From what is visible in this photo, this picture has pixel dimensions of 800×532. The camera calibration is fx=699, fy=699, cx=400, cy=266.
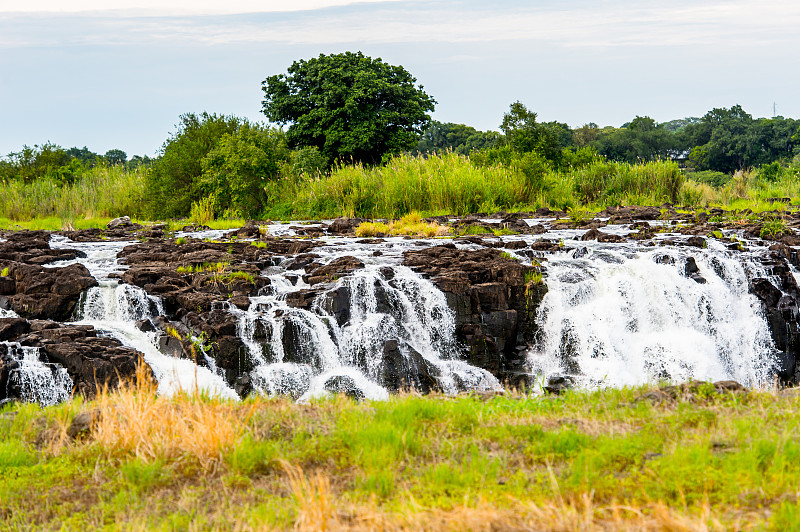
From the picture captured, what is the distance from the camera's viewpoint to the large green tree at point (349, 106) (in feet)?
127

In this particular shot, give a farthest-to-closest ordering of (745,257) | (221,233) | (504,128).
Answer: (504,128) → (221,233) → (745,257)

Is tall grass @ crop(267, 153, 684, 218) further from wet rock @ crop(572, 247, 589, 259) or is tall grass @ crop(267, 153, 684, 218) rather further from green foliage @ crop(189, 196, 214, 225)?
wet rock @ crop(572, 247, 589, 259)

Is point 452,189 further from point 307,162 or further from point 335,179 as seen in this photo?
point 307,162

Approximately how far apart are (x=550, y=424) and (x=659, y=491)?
1414 millimetres

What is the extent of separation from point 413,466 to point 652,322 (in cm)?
915

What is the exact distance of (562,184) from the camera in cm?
2864

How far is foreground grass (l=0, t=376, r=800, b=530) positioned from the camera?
3701mm

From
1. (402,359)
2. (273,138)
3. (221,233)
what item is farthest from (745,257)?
(273,138)

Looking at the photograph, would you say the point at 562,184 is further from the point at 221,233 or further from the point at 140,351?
the point at 140,351

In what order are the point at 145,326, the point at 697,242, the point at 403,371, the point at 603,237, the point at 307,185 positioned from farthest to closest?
the point at 307,185 → the point at 603,237 → the point at 697,242 → the point at 403,371 → the point at 145,326

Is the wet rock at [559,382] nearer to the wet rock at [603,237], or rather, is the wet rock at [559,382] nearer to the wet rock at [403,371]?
the wet rock at [403,371]

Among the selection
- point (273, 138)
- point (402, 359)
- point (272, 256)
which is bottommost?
point (402, 359)

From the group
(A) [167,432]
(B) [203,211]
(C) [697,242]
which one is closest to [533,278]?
(C) [697,242]

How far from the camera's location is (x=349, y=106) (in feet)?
125
